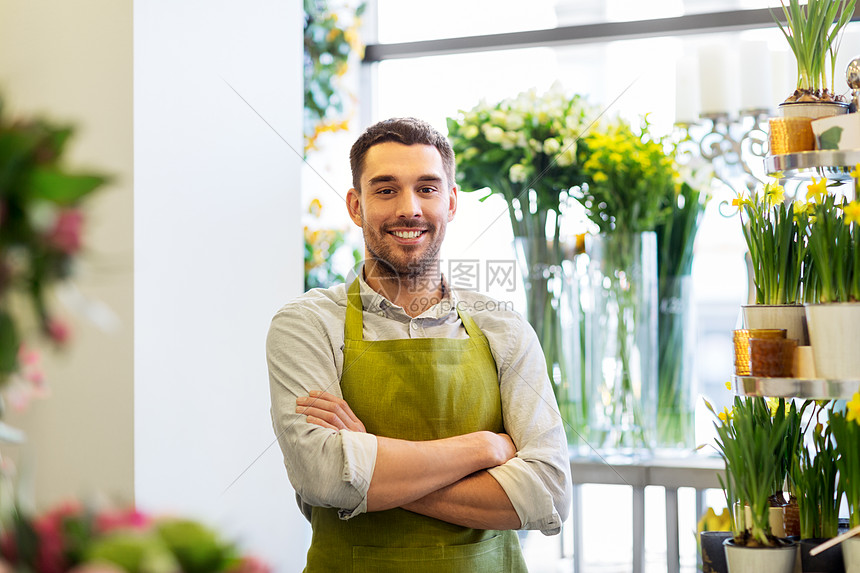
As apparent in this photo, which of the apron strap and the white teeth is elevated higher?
the white teeth

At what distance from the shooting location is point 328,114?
9.31 feet

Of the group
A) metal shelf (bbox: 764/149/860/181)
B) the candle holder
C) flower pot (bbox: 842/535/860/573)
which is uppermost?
the candle holder

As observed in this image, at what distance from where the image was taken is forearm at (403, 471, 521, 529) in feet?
4.71

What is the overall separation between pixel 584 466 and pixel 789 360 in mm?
1261

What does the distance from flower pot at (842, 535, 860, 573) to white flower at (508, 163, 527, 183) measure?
1.51 meters

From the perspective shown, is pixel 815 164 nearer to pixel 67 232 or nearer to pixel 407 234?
pixel 407 234

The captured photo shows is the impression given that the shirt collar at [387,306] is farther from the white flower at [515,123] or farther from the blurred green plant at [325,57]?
the blurred green plant at [325,57]

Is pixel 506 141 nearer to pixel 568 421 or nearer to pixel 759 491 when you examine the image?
pixel 568 421

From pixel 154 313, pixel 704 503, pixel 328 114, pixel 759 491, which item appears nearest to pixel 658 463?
pixel 704 503

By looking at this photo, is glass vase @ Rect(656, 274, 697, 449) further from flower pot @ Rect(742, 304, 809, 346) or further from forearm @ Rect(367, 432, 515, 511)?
flower pot @ Rect(742, 304, 809, 346)

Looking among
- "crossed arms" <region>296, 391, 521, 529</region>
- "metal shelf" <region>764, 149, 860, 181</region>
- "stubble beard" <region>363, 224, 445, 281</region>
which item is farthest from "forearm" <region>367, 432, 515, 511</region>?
"metal shelf" <region>764, 149, 860, 181</region>

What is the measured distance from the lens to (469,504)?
1.44m

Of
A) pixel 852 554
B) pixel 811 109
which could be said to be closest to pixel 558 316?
pixel 811 109

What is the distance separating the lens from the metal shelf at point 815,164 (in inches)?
44.0
